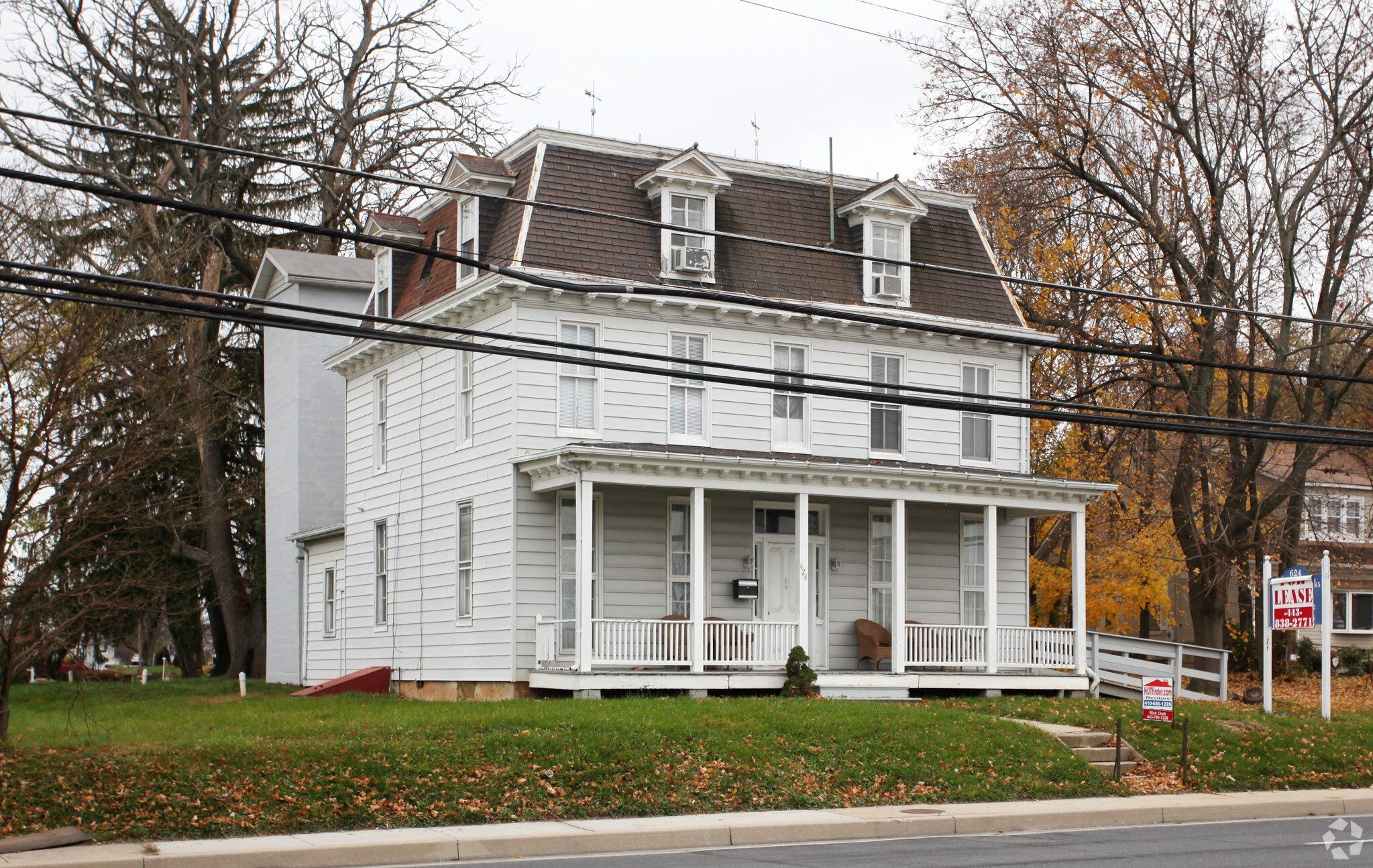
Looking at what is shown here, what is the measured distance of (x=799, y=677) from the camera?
74.4ft

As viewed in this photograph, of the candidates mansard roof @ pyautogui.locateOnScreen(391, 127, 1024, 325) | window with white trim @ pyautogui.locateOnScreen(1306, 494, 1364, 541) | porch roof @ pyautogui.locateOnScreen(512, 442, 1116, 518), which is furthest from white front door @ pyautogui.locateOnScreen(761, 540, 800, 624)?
window with white trim @ pyautogui.locateOnScreen(1306, 494, 1364, 541)

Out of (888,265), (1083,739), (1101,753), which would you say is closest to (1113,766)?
(1101,753)

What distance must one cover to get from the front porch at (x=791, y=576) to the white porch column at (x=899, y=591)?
0.03 meters

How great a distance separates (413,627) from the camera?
26.4m

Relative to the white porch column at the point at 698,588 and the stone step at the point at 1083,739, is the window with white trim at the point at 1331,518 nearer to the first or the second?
the stone step at the point at 1083,739

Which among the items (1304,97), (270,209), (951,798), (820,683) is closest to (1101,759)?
(951,798)

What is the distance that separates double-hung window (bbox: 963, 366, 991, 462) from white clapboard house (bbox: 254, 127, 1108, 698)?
4 centimetres

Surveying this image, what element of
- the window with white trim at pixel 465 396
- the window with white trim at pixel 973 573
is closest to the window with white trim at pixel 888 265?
the window with white trim at pixel 973 573

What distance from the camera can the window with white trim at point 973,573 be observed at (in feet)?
88.4

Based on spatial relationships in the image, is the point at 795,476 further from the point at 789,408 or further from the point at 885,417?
the point at 885,417

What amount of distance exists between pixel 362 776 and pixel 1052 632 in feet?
50.4

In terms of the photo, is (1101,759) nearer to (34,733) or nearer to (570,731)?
(570,731)

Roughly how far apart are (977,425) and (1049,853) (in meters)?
15.6

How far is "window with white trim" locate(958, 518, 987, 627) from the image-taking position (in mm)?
26953
